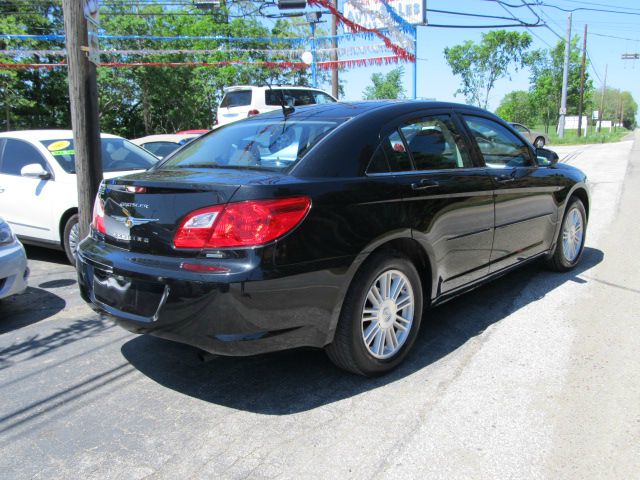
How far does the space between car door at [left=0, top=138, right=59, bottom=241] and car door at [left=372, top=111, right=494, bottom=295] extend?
14.3 feet

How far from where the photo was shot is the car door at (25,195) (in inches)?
247

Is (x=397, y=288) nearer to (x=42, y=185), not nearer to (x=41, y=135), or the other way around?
(x=42, y=185)

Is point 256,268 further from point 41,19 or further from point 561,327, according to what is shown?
point 41,19

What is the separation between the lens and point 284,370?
3.64 metres

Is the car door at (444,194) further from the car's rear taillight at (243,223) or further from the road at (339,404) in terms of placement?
the car's rear taillight at (243,223)

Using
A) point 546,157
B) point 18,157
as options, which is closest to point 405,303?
point 546,157

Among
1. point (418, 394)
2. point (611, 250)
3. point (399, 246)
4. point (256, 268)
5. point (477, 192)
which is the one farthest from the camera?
point (611, 250)

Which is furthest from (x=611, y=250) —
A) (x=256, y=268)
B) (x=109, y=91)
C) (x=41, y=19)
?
(x=41, y=19)

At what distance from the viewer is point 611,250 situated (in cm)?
682

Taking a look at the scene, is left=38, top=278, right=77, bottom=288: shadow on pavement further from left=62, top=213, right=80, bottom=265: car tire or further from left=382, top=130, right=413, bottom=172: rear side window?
left=382, top=130, right=413, bottom=172: rear side window

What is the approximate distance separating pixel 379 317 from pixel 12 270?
3206 millimetres

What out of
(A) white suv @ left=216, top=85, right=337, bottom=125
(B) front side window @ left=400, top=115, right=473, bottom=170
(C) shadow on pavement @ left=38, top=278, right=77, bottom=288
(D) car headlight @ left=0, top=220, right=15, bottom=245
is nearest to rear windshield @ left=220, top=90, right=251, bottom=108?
(A) white suv @ left=216, top=85, right=337, bottom=125

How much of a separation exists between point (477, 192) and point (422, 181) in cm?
67

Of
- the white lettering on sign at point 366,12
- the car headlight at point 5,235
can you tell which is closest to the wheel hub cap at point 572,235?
the car headlight at point 5,235
